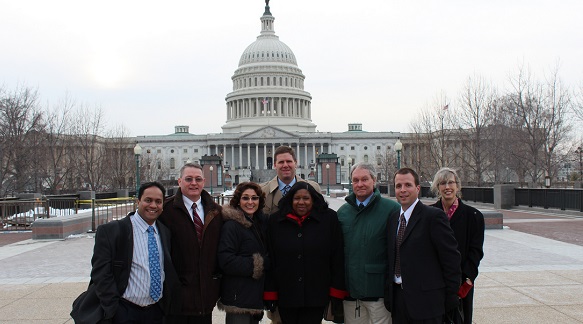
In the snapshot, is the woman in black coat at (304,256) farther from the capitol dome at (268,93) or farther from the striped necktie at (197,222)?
the capitol dome at (268,93)

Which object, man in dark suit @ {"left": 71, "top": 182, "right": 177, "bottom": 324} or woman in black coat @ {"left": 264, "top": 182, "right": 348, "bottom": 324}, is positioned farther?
woman in black coat @ {"left": 264, "top": 182, "right": 348, "bottom": 324}

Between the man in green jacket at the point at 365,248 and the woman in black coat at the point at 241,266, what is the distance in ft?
3.03

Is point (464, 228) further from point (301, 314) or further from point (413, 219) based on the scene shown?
point (301, 314)

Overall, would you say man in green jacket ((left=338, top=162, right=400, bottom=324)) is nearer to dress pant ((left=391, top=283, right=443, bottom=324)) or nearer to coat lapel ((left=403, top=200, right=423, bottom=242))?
dress pant ((left=391, top=283, right=443, bottom=324))

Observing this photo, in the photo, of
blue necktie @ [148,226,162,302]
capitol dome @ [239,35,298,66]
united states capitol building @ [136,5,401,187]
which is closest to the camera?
blue necktie @ [148,226,162,302]

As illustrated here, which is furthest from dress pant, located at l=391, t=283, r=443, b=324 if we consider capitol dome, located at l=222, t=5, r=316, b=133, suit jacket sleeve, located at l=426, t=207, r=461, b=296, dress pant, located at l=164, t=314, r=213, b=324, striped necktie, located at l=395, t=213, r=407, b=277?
capitol dome, located at l=222, t=5, r=316, b=133

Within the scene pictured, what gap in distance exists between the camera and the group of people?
17.0ft

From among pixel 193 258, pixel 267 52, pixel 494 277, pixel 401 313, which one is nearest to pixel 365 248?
pixel 401 313

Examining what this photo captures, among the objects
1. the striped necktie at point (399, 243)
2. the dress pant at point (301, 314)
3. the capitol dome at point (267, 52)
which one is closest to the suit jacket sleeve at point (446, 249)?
the striped necktie at point (399, 243)

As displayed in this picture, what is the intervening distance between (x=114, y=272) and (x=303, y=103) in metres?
138

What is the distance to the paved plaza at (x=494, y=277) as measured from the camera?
26.2ft

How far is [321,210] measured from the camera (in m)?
5.66

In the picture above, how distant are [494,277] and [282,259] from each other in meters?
6.58

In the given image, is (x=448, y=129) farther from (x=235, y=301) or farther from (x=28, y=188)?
(x=235, y=301)
